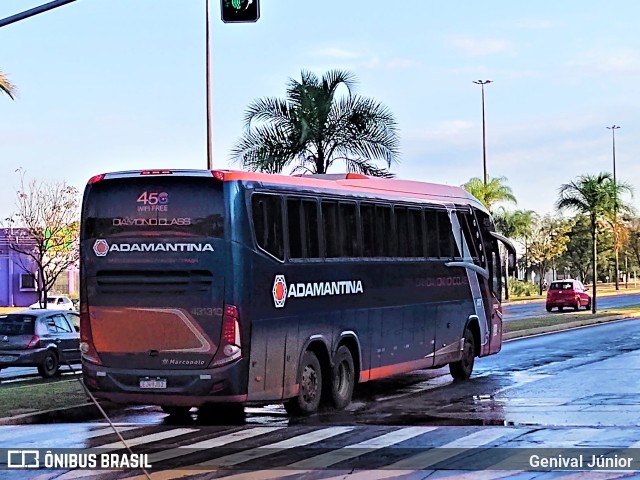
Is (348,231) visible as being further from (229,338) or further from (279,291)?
(229,338)

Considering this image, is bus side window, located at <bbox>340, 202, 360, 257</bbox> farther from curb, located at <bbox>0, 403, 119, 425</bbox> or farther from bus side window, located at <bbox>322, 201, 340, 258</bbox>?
curb, located at <bbox>0, 403, 119, 425</bbox>

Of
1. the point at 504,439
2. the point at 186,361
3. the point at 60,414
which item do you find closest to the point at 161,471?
the point at 186,361

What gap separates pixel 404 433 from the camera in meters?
13.2

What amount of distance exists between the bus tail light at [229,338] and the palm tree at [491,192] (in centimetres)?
5068

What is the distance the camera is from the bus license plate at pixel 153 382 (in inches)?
546

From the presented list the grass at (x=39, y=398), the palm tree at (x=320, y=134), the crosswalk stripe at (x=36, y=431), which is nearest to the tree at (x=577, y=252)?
the palm tree at (x=320, y=134)

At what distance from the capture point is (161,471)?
10805 millimetres

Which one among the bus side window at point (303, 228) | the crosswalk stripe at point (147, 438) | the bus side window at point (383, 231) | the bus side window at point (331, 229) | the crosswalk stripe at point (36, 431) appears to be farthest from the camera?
the bus side window at point (383, 231)

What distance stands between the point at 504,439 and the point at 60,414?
6.51 m

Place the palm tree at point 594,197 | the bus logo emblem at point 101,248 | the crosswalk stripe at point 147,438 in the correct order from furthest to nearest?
1. the palm tree at point 594,197
2. the bus logo emblem at point 101,248
3. the crosswalk stripe at point 147,438

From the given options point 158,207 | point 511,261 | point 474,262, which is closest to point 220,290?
point 158,207

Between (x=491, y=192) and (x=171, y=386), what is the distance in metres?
51.4

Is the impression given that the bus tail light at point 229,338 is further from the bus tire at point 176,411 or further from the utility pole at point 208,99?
the utility pole at point 208,99

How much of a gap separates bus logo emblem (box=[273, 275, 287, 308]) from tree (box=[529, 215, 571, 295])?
7832 cm
